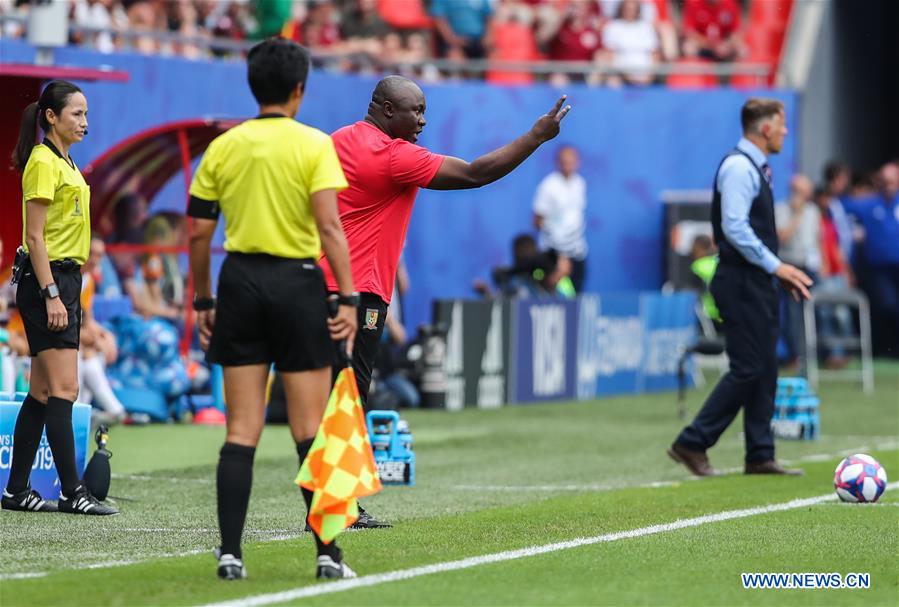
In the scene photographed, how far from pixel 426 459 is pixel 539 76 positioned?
11074 millimetres

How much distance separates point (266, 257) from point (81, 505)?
3.05m

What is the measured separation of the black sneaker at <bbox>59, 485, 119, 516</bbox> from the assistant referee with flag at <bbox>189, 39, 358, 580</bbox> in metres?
2.59

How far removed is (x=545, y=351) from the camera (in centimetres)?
1909

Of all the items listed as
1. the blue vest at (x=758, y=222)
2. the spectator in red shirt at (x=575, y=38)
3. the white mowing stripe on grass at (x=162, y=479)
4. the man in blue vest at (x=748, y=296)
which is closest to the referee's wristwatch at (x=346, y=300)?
the white mowing stripe on grass at (x=162, y=479)

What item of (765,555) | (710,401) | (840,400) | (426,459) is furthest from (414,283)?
(765,555)

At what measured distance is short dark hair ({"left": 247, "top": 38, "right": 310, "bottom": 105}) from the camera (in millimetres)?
6809

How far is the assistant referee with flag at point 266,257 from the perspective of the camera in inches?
268

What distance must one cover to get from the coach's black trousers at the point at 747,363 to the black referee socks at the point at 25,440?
14.6 feet

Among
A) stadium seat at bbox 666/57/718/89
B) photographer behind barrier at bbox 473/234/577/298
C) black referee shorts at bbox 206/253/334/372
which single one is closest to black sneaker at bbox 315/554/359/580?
black referee shorts at bbox 206/253/334/372

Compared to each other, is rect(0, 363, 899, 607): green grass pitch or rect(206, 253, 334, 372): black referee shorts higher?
rect(206, 253, 334, 372): black referee shorts

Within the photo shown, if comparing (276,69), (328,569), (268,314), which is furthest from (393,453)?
(276,69)

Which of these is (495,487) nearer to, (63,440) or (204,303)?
(63,440)

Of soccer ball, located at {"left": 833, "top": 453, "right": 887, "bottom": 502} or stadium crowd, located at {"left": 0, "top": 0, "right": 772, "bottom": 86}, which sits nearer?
soccer ball, located at {"left": 833, "top": 453, "right": 887, "bottom": 502}

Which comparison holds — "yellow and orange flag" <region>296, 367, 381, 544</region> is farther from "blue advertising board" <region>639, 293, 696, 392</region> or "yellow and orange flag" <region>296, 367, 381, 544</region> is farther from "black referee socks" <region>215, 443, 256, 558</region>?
"blue advertising board" <region>639, 293, 696, 392</region>
